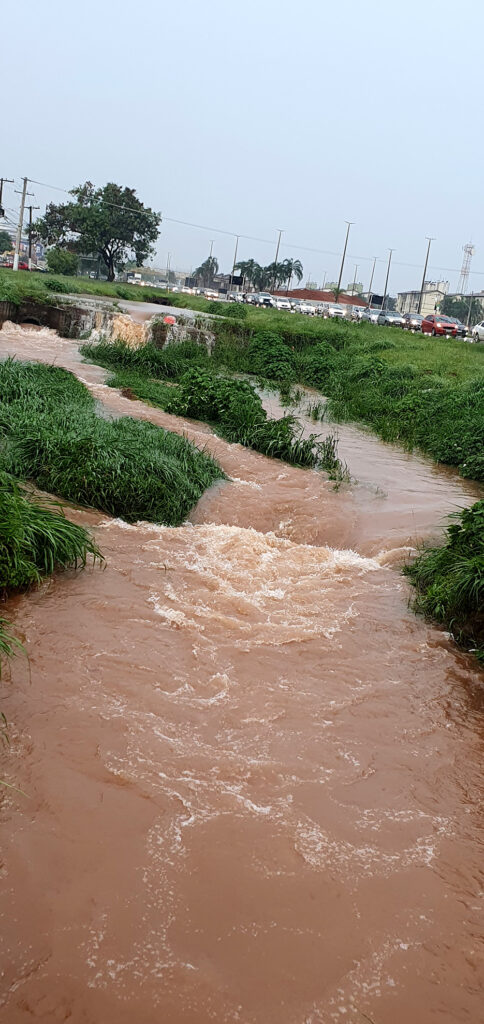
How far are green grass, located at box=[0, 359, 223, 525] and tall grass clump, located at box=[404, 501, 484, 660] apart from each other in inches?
108

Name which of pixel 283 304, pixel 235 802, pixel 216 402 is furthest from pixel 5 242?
pixel 235 802

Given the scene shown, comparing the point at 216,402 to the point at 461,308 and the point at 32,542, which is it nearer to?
the point at 32,542

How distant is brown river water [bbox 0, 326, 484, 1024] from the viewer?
2.95m

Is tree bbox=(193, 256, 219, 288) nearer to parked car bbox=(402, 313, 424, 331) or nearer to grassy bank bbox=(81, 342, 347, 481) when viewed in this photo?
parked car bbox=(402, 313, 424, 331)

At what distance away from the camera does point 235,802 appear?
3.93 m

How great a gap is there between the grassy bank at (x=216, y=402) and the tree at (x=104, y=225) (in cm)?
3517

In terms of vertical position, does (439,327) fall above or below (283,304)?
below

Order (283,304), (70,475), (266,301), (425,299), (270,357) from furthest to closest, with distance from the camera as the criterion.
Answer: (425,299), (283,304), (266,301), (270,357), (70,475)

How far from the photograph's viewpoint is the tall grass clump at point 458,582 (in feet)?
20.8

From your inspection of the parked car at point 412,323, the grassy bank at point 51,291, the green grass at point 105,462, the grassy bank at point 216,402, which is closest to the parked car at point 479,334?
the grassy bank at point 51,291

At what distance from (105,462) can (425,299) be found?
9229cm

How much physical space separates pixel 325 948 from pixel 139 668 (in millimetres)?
2369

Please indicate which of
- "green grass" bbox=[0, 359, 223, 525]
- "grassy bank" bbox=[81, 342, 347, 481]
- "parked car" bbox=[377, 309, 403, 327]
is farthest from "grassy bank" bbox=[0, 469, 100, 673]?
"parked car" bbox=[377, 309, 403, 327]

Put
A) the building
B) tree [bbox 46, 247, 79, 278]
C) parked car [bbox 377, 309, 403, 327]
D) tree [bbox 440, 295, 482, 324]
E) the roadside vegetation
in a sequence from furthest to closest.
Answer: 1. the building
2. tree [bbox 440, 295, 482, 324]
3. tree [bbox 46, 247, 79, 278]
4. parked car [bbox 377, 309, 403, 327]
5. the roadside vegetation
